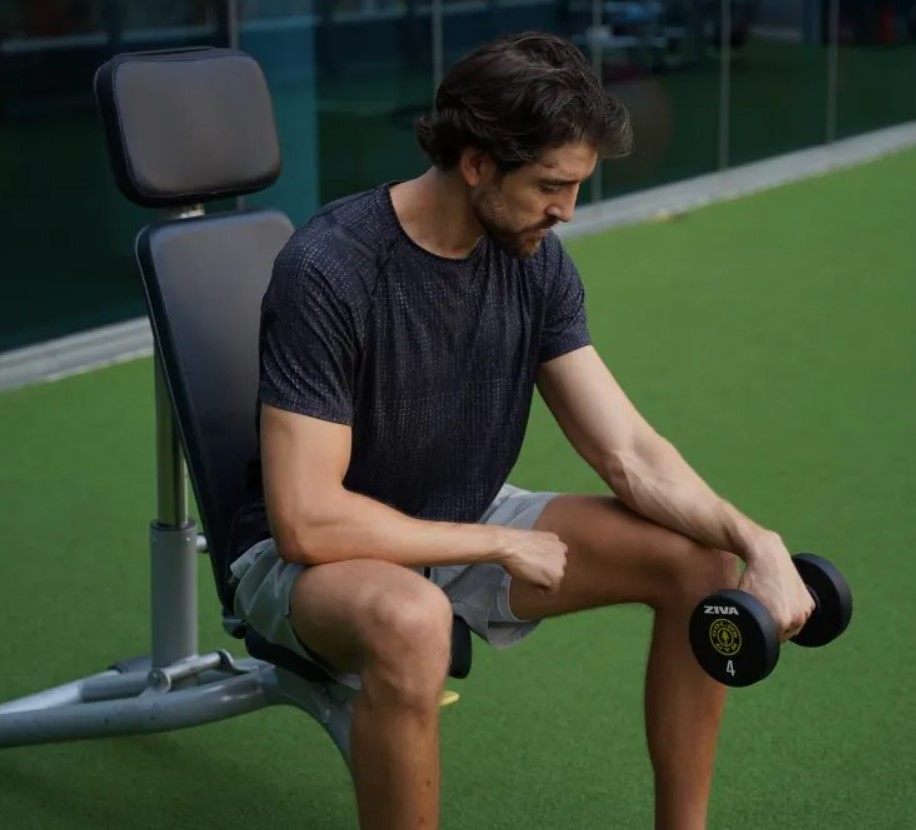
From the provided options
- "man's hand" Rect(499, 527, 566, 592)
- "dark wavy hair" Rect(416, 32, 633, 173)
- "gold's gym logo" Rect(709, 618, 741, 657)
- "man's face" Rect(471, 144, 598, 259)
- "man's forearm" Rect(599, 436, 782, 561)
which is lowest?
"gold's gym logo" Rect(709, 618, 741, 657)

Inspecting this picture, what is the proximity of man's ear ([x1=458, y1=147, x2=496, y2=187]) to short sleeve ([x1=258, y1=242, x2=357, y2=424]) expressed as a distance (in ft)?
0.63

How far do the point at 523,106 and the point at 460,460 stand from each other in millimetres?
455

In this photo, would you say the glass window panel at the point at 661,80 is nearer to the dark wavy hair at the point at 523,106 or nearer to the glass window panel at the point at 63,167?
the glass window panel at the point at 63,167

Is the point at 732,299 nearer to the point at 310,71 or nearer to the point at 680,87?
the point at 310,71

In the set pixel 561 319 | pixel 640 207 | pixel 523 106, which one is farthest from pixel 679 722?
pixel 640 207

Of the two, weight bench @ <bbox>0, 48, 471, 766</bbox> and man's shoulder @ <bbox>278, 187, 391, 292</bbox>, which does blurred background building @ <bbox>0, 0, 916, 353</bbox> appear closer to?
weight bench @ <bbox>0, 48, 471, 766</bbox>

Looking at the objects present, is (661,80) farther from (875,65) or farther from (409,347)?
(409,347)

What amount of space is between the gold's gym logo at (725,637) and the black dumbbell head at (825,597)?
0.18 metres

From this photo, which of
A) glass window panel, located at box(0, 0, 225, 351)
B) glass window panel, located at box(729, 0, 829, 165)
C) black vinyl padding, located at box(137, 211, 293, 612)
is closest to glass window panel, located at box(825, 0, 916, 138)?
glass window panel, located at box(729, 0, 829, 165)

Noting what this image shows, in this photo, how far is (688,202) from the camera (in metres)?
6.61

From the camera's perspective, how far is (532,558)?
2057mm

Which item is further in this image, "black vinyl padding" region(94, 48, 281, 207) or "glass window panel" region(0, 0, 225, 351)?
"glass window panel" region(0, 0, 225, 351)

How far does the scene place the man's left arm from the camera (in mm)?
2096

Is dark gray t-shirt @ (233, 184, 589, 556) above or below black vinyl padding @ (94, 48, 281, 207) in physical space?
below
